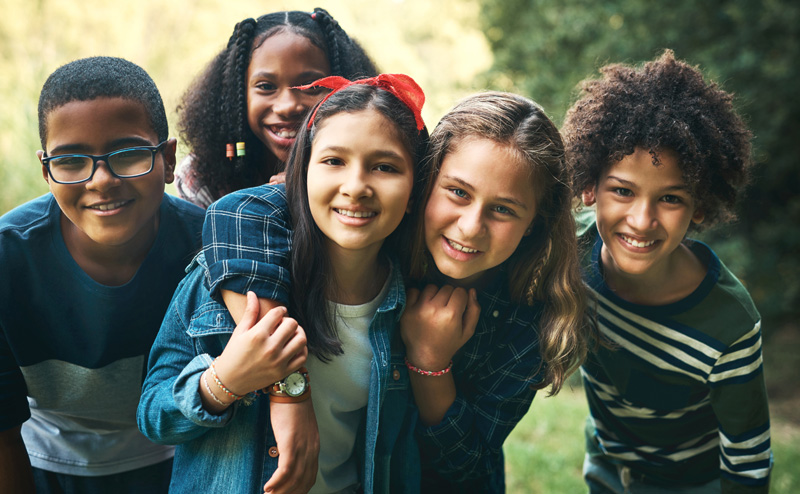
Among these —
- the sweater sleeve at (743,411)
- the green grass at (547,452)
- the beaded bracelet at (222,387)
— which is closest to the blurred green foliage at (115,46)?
the beaded bracelet at (222,387)

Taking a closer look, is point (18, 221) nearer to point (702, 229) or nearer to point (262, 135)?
point (262, 135)

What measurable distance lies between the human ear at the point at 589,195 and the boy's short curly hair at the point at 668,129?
0.02 m

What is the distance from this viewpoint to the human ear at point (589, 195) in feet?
8.44

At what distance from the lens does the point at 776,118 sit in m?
5.82

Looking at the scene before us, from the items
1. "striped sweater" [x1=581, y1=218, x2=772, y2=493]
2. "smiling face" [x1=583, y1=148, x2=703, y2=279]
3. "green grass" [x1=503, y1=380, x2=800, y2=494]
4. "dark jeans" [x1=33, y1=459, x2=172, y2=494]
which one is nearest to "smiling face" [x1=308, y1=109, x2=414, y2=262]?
"smiling face" [x1=583, y1=148, x2=703, y2=279]

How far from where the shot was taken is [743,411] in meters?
2.39

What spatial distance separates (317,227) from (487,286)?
687mm

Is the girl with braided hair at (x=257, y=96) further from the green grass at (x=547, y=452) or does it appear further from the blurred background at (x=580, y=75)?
the green grass at (x=547, y=452)

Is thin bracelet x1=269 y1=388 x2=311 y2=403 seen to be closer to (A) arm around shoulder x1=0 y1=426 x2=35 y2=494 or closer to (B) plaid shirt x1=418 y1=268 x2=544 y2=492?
(B) plaid shirt x1=418 y1=268 x2=544 y2=492

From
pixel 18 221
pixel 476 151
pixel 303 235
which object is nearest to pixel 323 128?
pixel 303 235

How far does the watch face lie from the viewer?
5.82 ft

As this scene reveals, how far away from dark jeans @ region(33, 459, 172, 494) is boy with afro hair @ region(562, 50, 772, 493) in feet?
5.70

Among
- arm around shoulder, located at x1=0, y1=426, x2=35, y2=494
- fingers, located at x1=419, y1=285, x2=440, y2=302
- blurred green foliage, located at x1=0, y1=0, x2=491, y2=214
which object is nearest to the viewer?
arm around shoulder, located at x1=0, y1=426, x2=35, y2=494

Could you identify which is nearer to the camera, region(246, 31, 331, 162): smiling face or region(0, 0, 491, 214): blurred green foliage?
region(246, 31, 331, 162): smiling face
